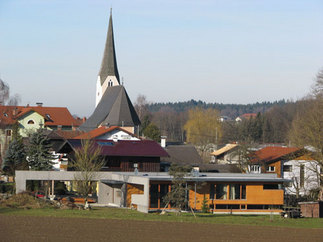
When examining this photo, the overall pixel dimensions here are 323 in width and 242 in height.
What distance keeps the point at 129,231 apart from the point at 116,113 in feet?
179

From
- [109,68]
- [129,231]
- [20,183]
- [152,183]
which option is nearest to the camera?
[129,231]

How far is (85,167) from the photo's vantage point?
39.9 metres

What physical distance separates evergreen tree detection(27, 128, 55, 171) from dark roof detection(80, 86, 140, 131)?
29.7m

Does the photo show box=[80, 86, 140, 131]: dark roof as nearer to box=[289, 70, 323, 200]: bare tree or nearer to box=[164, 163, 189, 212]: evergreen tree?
box=[289, 70, 323, 200]: bare tree

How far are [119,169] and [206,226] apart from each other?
62.0 ft

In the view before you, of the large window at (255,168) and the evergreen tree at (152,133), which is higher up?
the evergreen tree at (152,133)

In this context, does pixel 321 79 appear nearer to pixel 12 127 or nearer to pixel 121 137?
pixel 121 137

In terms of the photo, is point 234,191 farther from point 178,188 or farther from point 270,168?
point 270,168

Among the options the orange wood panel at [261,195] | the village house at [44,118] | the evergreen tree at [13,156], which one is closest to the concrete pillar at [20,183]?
the evergreen tree at [13,156]

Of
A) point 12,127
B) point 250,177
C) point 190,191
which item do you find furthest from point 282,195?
point 12,127

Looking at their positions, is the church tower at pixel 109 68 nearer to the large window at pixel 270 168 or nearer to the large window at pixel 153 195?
the large window at pixel 270 168

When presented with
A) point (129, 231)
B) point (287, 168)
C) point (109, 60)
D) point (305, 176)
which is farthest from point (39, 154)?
point (109, 60)

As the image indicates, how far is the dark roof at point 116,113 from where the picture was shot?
78062 millimetres

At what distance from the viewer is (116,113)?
7900cm
